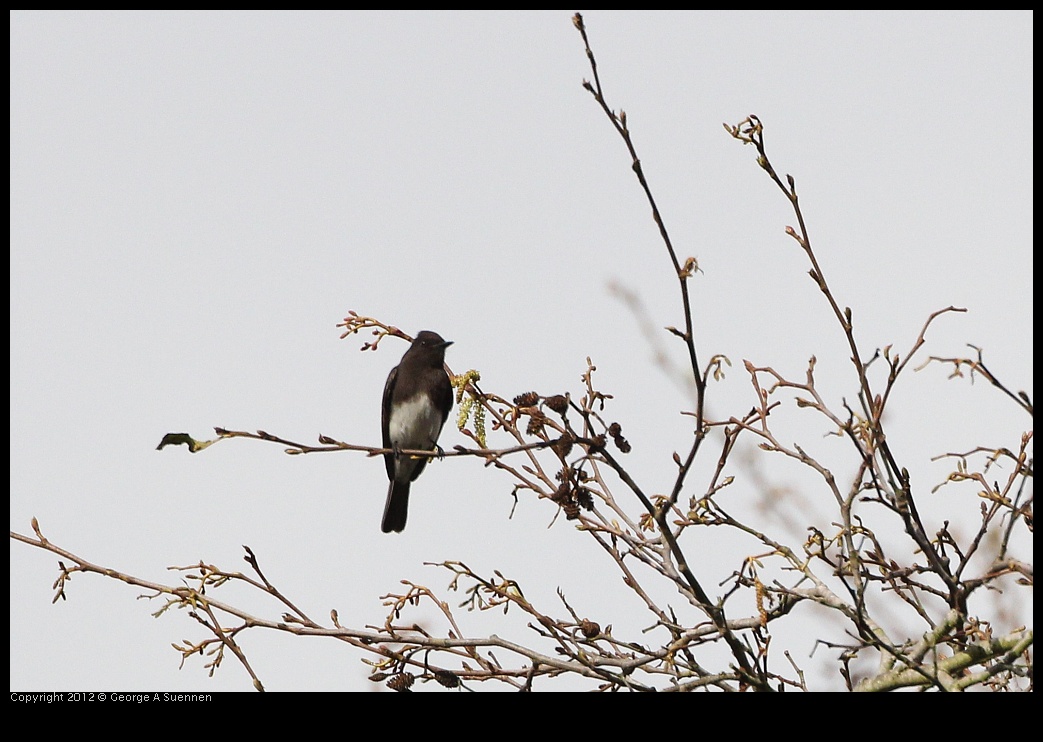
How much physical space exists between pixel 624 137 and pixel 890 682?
1526 mm

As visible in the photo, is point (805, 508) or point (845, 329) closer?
point (845, 329)

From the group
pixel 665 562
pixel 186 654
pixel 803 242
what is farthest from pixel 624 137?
pixel 186 654

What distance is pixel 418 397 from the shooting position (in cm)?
676

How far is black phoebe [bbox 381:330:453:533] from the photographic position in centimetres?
675

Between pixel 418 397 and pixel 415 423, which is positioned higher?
pixel 418 397

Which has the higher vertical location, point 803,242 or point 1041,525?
point 803,242

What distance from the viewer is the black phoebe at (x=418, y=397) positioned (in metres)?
6.75

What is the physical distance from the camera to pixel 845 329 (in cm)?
286

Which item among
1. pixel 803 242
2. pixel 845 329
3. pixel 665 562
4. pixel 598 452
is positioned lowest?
pixel 665 562

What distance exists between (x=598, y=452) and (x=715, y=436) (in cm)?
72

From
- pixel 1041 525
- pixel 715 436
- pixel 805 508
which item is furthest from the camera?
pixel 805 508

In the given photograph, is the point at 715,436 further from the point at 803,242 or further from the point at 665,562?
the point at 803,242
